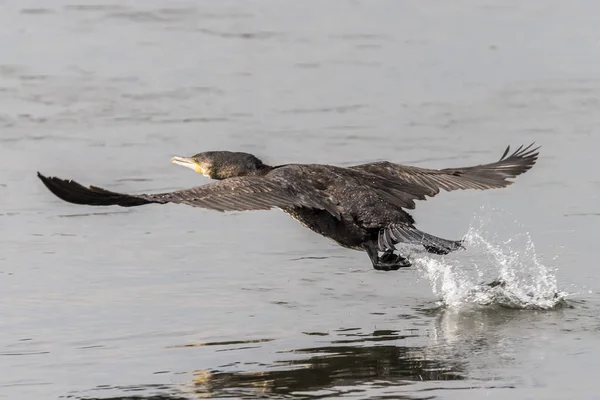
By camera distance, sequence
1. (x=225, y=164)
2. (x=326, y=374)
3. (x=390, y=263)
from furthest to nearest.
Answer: (x=225, y=164), (x=390, y=263), (x=326, y=374)

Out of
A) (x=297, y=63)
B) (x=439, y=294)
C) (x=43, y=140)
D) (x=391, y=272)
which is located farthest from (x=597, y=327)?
(x=297, y=63)

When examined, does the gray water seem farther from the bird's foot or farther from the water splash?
the bird's foot

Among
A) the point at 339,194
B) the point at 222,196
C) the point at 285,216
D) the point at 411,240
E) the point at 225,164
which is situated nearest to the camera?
the point at 222,196

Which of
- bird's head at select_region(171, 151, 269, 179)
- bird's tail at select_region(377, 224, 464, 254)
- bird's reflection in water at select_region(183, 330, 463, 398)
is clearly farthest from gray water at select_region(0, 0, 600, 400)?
bird's head at select_region(171, 151, 269, 179)

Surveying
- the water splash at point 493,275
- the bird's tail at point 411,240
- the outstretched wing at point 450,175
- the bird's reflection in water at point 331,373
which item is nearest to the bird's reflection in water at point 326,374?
the bird's reflection in water at point 331,373

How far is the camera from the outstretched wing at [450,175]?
9117 mm

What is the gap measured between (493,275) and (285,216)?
6.84ft

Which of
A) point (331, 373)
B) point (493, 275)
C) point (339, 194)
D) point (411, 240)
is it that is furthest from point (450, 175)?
point (331, 373)

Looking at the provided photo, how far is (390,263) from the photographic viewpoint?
8.31 meters

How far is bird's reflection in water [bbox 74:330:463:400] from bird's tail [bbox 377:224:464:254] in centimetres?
79

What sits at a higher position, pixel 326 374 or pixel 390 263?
pixel 390 263

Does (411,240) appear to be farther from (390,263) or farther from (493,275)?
(493,275)

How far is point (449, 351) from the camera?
7.20 meters

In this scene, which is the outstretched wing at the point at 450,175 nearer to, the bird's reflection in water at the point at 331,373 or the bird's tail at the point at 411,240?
the bird's tail at the point at 411,240
